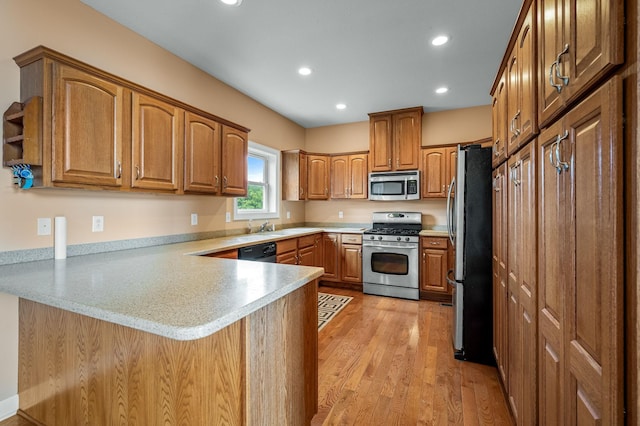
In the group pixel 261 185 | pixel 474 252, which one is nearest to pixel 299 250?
pixel 261 185

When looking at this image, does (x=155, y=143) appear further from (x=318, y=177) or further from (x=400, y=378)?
(x=318, y=177)

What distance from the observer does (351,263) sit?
4.46 meters

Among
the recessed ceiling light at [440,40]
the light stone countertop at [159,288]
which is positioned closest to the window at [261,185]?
the light stone countertop at [159,288]

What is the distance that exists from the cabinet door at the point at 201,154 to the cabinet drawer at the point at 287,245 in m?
1.03

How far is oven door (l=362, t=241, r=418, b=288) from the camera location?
4.00 metres

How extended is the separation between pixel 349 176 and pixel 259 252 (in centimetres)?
234

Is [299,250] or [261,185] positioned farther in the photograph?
[261,185]

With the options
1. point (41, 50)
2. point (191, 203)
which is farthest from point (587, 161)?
point (191, 203)

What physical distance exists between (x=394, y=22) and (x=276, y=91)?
181 cm

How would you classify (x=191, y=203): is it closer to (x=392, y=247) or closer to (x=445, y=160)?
(x=392, y=247)

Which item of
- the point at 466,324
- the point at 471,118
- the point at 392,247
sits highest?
the point at 471,118

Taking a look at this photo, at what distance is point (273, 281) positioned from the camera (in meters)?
1.35

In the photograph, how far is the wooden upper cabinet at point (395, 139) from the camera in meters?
4.34

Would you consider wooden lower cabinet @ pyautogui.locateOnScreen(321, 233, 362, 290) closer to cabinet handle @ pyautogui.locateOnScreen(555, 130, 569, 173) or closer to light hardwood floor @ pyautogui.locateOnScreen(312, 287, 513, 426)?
light hardwood floor @ pyautogui.locateOnScreen(312, 287, 513, 426)
